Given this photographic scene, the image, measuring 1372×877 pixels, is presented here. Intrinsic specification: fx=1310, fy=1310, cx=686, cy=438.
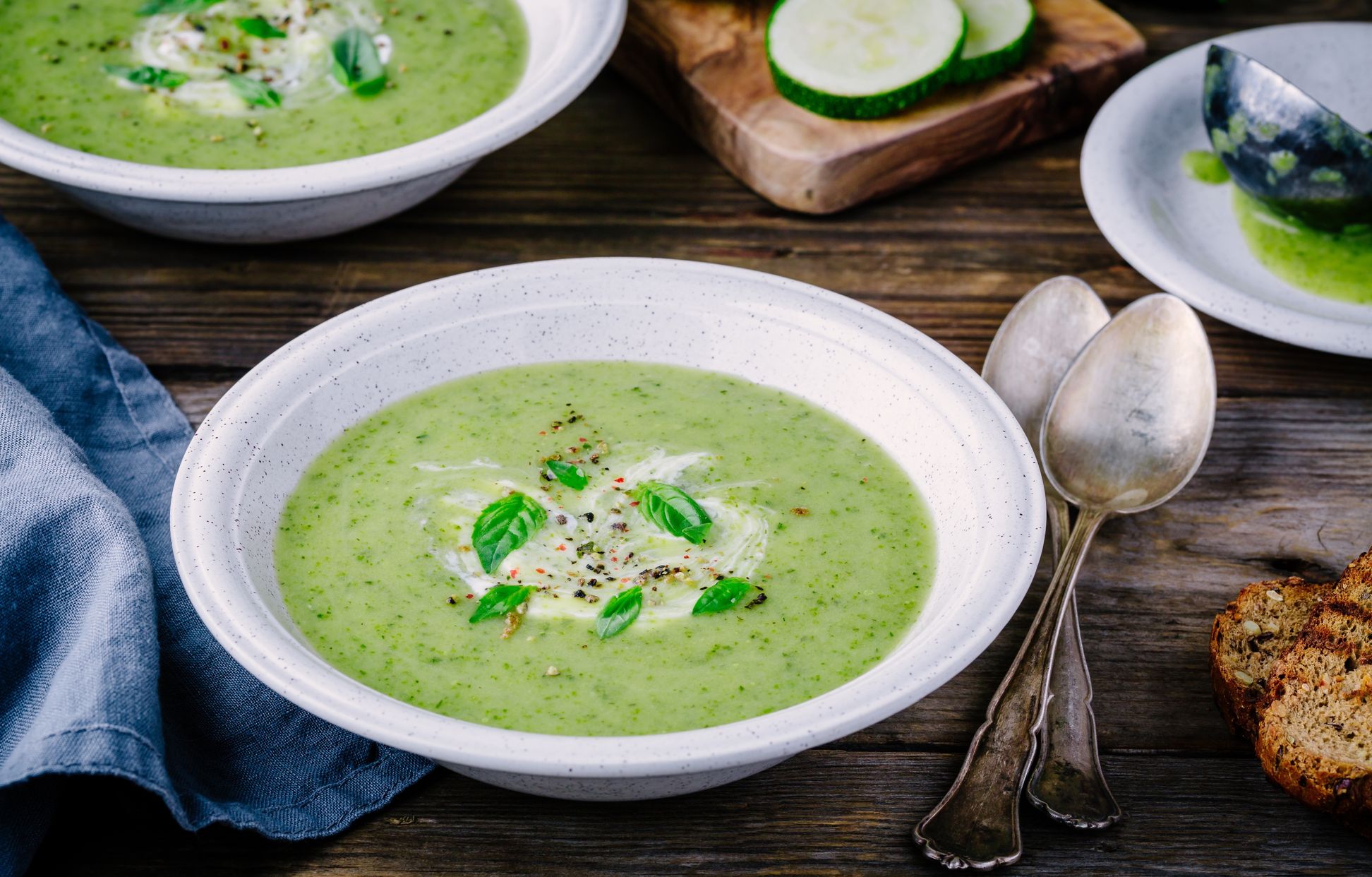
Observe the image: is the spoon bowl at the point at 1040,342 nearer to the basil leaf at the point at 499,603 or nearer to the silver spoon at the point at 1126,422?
the silver spoon at the point at 1126,422

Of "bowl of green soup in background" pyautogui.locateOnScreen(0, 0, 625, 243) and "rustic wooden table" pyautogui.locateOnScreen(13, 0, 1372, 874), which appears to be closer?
"rustic wooden table" pyautogui.locateOnScreen(13, 0, 1372, 874)

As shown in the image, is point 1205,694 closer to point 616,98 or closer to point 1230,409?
point 1230,409

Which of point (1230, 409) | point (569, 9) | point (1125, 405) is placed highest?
point (569, 9)

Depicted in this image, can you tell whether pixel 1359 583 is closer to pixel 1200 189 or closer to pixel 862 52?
pixel 1200 189

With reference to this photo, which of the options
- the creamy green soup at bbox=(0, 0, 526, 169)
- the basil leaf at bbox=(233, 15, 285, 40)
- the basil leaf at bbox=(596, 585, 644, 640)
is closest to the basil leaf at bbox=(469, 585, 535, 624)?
the basil leaf at bbox=(596, 585, 644, 640)

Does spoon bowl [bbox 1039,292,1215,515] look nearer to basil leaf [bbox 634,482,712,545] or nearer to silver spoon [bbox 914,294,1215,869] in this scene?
silver spoon [bbox 914,294,1215,869]

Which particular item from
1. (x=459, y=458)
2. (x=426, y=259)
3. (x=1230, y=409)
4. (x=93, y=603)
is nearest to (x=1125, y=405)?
(x=1230, y=409)
